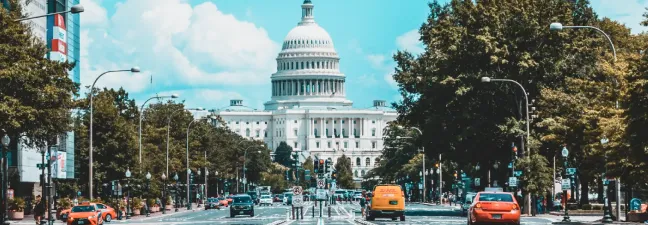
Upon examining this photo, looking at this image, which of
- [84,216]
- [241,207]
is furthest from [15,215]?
[84,216]

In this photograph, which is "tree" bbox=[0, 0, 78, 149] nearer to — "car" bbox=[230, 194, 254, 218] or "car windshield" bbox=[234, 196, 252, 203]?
"car" bbox=[230, 194, 254, 218]

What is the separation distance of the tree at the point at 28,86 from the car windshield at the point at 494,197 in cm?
1774

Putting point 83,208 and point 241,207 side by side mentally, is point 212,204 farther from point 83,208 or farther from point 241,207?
point 83,208

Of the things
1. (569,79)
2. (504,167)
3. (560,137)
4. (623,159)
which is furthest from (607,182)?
(504,167)

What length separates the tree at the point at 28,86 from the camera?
5078cm

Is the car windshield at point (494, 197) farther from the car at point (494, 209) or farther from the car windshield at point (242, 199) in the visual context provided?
the car windshield at point (242, 199)

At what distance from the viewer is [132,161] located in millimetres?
96438

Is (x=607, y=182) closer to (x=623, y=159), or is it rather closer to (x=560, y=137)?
(x=623, y=159)

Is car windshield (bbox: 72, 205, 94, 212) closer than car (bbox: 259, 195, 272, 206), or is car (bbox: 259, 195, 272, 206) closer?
car windshield (bbox: 72, 205, 94, 212)

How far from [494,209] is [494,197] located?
3.35 ft

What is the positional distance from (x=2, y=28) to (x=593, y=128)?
31394 millimetres

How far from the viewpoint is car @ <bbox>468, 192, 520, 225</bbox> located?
48.8 m

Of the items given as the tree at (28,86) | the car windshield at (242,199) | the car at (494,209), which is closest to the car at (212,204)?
the car windshield at (242,199)

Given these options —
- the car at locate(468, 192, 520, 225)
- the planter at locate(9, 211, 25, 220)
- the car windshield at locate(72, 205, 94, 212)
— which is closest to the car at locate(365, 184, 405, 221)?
the car windshield at locate(72, 205, 94, 212)
